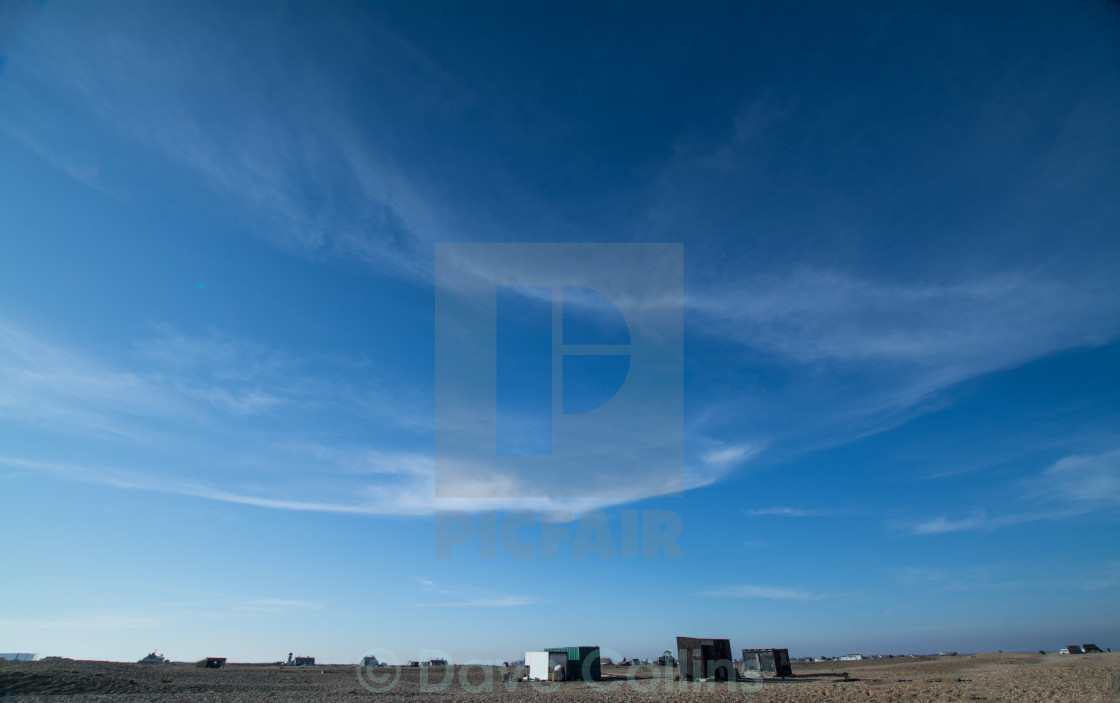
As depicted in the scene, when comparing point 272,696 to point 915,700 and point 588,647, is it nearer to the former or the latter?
point 588,647

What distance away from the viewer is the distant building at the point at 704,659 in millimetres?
40781

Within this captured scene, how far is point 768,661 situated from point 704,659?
8927 millimetres

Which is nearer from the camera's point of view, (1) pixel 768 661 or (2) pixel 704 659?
(2) pixel 704 659

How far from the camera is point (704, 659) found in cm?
4109

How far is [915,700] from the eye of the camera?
25.6 m

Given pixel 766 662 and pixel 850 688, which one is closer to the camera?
pixel 850 688

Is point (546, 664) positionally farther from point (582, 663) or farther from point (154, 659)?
point (154, 659)

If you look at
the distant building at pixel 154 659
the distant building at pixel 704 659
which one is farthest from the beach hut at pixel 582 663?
the distant building at pixel 154 659

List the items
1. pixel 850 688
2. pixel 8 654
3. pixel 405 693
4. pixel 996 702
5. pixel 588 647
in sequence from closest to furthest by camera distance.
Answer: pixel 996 702 < pixel 850 688 < pixel 405 693 < pixel 588 647 < pixel 8 654

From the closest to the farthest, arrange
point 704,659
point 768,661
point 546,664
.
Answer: point 704,659 → point 546,664 → point 768,661

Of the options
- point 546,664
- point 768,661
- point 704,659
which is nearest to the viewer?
point 704,659

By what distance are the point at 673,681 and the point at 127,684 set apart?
38185 millimetres

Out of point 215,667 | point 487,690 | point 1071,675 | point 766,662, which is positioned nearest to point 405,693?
point 487,690

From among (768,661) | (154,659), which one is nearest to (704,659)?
(768,661)
